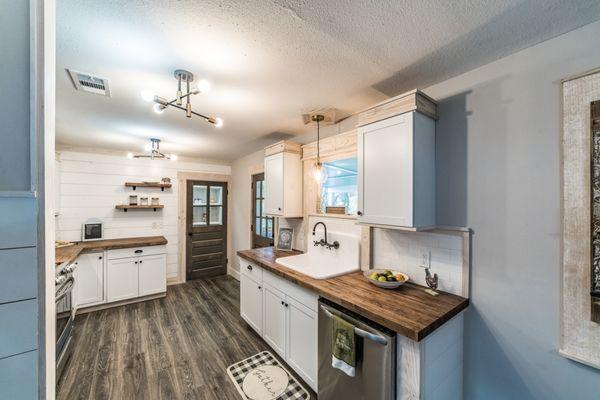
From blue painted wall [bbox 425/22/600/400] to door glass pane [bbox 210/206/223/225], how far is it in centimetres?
433

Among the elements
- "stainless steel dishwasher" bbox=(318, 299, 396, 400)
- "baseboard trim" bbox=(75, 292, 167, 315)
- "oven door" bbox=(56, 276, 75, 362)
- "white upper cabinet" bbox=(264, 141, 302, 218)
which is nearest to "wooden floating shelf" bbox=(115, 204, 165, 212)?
"baseboard trim" bbox=(75, 292, 167, 315)

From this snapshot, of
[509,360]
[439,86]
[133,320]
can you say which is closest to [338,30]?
[439,86]

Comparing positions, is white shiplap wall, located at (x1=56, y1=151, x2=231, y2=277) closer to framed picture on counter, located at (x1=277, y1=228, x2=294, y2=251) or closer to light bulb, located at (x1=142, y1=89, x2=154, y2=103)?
framed picture on counter, located at (x1=277, y1=228, x2=294, y2=251)

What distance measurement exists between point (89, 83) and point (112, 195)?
2868 mm

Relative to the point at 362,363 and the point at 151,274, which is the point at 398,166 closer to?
the point at 362,363

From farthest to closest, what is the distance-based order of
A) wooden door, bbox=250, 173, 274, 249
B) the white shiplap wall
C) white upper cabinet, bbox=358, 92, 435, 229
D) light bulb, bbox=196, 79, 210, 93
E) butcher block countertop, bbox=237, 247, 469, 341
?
wooden door, bbox=250, 173, 274, 249
the white shiplap wall
white upper cabinet, bbox=358, 92, 435, 229
light bulb, bbox=196, 79, 210, 93
butcher block countertop, bbox=237, 247, 469, 341

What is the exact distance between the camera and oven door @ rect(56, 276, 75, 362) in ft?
6.55

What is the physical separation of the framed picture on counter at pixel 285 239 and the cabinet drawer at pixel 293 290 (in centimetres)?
66

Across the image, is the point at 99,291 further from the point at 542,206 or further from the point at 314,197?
the point at 542,206

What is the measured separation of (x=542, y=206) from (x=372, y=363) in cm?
133

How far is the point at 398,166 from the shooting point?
1.67 meters

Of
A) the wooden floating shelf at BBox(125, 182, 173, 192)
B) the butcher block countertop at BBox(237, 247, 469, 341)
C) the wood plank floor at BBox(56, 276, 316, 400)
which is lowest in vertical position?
the wood plank floor at BBox(56, 276, 316, 400)

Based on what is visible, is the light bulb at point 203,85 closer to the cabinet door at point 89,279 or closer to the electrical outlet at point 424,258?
the electrical outlet at point 424,258

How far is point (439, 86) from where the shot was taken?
1.79 meters
